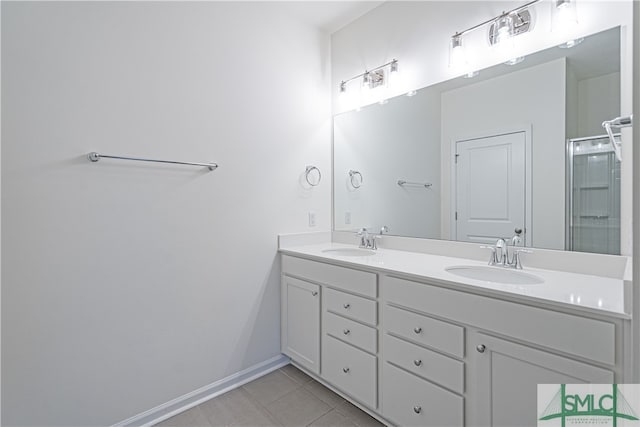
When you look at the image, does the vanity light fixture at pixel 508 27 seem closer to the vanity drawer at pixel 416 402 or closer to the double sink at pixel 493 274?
the double sink at pixel 493 274

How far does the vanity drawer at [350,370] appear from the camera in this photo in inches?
62.1

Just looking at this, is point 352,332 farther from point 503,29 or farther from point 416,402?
point 503,29

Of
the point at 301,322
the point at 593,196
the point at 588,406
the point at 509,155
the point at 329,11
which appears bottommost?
the point at 301,322

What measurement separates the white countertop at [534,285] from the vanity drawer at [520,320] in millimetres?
38

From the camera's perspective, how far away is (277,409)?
68.5 inches

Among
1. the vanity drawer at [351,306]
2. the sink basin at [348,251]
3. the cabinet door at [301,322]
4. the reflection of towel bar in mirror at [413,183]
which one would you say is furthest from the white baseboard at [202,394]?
the reflection of towel bar in mirror at [413,183]

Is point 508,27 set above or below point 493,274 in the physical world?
above

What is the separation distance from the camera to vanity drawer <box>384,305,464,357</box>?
1236mm

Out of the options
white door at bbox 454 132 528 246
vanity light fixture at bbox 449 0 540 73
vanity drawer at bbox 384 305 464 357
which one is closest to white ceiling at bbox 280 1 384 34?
vanity light fixture at bbox 449 0 540 73

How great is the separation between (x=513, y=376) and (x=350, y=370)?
84 centimetres

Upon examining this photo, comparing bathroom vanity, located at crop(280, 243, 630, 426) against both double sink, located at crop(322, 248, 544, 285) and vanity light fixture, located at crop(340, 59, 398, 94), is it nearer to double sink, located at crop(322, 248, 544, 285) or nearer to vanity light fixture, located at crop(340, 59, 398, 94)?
double sink, located at crop(322, 248, 544, 285)

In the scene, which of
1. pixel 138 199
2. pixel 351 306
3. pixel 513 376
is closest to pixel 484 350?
pixel 513 376

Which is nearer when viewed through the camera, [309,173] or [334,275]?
[334,275]

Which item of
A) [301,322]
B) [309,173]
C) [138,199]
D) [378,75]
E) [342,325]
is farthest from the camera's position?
[309,173]
